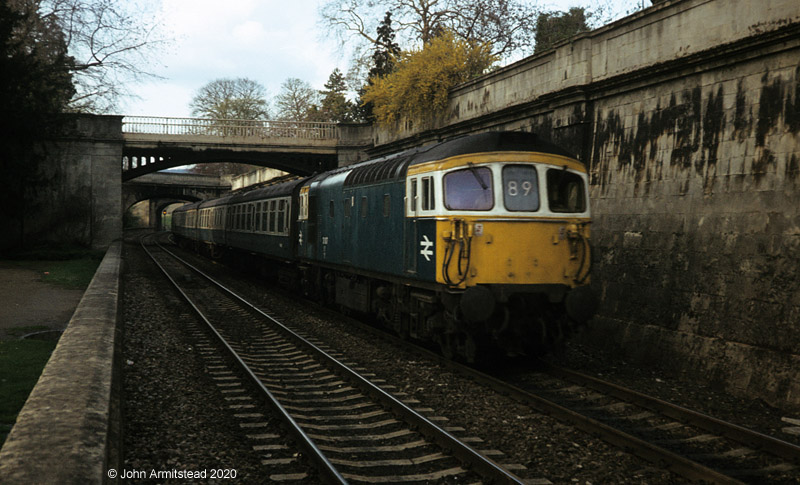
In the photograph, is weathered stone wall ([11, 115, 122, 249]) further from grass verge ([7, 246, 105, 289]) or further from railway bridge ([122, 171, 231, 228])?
railway bridge ([122, 171, 231, 228])

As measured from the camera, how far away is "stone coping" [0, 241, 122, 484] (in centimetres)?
393

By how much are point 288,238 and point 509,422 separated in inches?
447

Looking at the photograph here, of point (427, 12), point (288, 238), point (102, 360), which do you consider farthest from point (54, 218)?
point (102, 360)

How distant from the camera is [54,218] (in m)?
27.9

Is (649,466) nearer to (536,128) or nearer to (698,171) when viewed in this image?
(698,171)

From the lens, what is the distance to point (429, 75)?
1902 centimetres

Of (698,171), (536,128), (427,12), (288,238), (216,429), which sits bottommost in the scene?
(216,429)

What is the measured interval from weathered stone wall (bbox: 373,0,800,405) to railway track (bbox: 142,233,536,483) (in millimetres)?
4684

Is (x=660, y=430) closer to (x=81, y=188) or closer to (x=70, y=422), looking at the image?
(x=70, y=422)

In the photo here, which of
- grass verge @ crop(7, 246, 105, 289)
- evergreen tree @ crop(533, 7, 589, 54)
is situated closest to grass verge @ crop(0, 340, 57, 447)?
grass verge @ crop(7, 246, 105, 289)

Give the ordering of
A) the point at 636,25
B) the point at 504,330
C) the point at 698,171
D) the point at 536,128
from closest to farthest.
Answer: the point at 504,330
the point at 698,171
the point at 636,25
the point at 536,128

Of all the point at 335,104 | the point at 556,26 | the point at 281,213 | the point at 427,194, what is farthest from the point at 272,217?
the point at 335,104

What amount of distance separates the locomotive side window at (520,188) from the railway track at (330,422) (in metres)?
3.00

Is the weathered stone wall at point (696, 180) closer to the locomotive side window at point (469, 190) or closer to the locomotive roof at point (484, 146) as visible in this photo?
the locomotive roof at point (484, 146)
